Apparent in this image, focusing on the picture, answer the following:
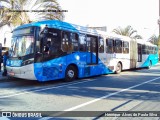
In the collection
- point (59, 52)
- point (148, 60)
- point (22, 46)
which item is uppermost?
point (22, 46)

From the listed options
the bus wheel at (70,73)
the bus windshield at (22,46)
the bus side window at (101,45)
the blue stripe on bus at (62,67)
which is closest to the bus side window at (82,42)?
the blue stripe on bus at (62,67)

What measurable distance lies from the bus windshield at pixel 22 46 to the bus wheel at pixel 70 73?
107 inches

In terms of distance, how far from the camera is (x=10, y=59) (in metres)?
12.9

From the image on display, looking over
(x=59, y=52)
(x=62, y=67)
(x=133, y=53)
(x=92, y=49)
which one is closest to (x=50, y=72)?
(x=62, y=67)

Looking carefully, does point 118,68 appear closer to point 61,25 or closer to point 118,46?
point 118,46

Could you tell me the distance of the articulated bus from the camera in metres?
12.1

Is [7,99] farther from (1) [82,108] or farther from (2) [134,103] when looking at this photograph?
(2) [134,103]

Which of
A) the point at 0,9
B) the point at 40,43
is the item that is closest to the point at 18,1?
the point at 0,9

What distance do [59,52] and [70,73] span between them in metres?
1.54

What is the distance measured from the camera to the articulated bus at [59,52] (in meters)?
12.1

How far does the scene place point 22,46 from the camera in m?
12.5

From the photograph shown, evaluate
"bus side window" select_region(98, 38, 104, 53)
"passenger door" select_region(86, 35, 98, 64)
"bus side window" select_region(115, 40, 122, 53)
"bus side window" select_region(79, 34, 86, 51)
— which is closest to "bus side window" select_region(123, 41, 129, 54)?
"bus side window" select_region(115, 40, 122, 53)

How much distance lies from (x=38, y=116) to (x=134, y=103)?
3.39 meters

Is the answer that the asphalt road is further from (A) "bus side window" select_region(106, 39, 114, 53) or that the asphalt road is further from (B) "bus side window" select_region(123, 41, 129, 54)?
(B) "bus side window" select_region(123, 41, 129, 54)
